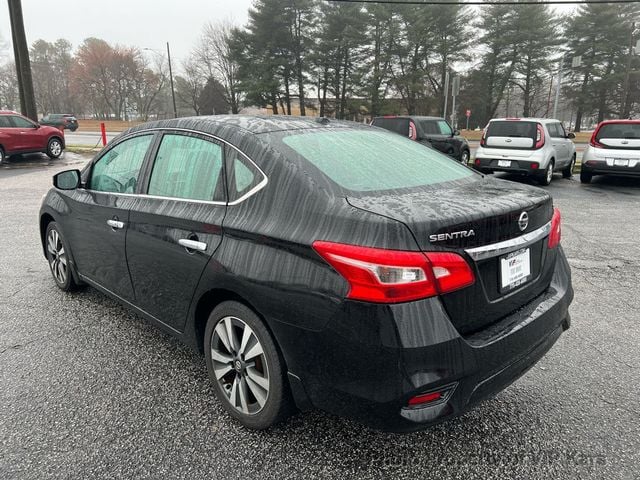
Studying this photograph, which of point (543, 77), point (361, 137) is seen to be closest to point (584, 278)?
point (361, 137)

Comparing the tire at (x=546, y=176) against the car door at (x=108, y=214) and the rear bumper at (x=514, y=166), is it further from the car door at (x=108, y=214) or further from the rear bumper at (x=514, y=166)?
the car door at (x=108, y=214)

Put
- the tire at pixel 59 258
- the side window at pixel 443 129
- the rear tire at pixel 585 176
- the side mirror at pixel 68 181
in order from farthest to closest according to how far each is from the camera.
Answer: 1. the side window at pixel 443 129
2. the rear tire at pixel 585 176
3. the tire at pixel 59 258
4. the side mirror at pixel 68 181

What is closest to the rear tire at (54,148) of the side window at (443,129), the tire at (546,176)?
the side window at (443,129)

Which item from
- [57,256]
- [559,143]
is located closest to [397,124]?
[559,143]

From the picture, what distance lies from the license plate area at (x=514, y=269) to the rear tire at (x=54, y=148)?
17712mm

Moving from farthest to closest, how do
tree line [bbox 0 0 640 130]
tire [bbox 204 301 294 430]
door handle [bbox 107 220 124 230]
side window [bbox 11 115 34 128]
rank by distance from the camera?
tree line [bbox 0 0 640 130] → side window [bbox 11 115 34 128] → door handle [bbox 107 220 124 230] → tire [bbox 204 301 294 430]

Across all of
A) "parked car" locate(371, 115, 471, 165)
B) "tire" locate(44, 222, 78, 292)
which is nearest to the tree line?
"parked car" locate(371, 115, 471, 165)

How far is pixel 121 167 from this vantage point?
10.9 ft

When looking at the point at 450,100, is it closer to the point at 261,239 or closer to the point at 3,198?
the point at 3,198

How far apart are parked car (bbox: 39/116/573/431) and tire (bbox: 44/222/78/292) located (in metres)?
1.27

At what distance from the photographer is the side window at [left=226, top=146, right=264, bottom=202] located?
229 cm

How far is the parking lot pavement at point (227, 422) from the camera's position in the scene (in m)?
2.15

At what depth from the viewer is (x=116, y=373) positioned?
294 centimetres

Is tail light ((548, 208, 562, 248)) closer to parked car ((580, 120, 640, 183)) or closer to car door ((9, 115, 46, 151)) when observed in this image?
parked car ((580, 120, 640, 183))
